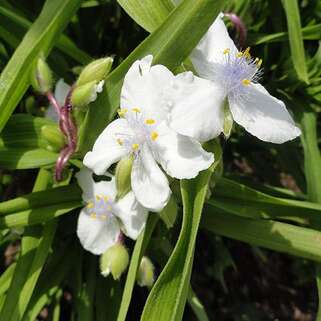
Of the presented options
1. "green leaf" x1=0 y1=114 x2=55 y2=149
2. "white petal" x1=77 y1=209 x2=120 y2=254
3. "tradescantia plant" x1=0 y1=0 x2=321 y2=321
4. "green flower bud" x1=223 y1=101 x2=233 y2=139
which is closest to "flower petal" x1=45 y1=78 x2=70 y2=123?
"tradescantia plant" x1=0 y1=0 x2=321 y2=321

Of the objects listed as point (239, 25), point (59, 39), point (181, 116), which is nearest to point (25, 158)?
point (59, 39)

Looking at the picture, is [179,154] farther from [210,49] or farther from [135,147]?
[210,49]

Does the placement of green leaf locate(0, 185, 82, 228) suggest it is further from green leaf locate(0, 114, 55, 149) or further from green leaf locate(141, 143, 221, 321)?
green leaf locate(141, 143, 221, 321)

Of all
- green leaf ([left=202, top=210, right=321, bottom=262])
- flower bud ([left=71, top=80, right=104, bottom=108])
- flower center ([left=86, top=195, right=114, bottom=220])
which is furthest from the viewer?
flower center ([left=86, top=195, right=114, bottom=220])

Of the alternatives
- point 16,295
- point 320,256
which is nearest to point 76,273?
point 16,295

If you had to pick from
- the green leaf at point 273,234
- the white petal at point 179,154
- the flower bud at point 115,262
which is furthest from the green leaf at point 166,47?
the green leaf at point 273,234

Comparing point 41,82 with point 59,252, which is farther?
point 59,252

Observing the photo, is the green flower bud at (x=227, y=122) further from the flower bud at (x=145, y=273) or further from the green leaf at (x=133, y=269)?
the flower bud at (x=145, y=273)

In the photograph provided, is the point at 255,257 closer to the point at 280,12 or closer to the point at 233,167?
the point at 233,167
